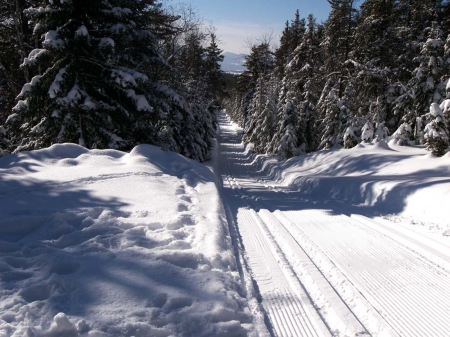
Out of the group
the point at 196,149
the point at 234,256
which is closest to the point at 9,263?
the point at 234,256

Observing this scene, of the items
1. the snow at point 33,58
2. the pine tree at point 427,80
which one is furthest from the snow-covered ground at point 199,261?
the pine tree at point 427,80

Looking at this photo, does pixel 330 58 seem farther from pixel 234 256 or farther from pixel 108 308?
pixel 108 308

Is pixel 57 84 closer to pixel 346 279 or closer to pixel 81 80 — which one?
pixel 81 80

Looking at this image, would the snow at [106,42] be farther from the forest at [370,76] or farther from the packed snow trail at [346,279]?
the forest at [370,76]

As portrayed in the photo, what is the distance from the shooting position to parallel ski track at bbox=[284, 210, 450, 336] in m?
2.98

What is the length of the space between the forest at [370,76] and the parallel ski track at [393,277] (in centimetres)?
1383

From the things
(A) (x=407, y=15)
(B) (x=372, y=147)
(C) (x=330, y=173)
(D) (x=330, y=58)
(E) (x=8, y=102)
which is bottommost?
(C) (x=330, y=173)

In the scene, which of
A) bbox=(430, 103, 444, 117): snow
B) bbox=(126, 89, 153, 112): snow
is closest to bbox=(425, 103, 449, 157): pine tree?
bbox=(430, 103, 444, 117): snow

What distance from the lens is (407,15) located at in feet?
80.6

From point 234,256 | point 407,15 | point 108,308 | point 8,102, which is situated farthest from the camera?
point 407,15

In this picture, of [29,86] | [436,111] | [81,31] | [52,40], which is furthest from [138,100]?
[436,111]

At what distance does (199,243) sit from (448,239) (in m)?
4.13

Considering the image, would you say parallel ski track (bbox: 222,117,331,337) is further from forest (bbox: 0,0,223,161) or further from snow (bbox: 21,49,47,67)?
snow (bbox: 21,49,47,67)

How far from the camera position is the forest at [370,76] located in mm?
17891
